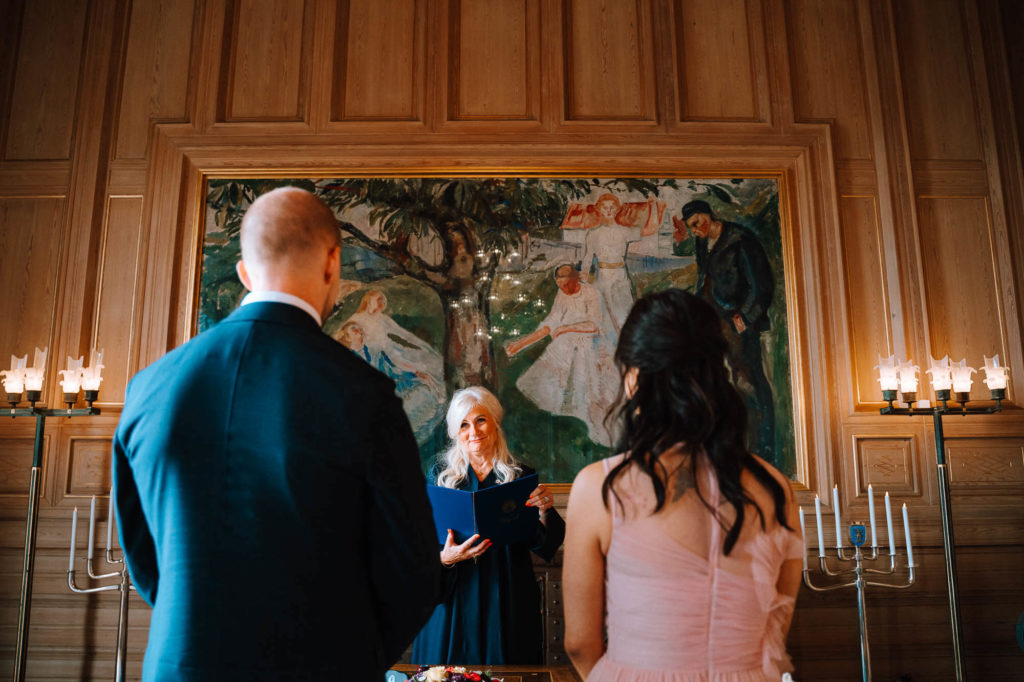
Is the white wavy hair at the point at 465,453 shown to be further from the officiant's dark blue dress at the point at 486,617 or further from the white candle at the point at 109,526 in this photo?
the white candle at the point at 109,526

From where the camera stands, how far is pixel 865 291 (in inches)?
208

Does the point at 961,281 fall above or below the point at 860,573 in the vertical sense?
above

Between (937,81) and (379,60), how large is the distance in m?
4.28

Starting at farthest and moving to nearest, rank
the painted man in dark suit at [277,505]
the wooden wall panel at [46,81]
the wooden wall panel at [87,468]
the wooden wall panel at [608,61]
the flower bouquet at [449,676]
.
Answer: the wooden wall panel at [608,61]
the wooden wall panel at [46,81]
the wooden wall panel at [87,468]
the flower bouquet at [449,676]
the painted man in dark suit at [277,505]

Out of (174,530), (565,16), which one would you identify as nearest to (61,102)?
(565,16)

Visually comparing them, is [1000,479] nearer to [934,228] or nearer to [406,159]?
[934,228]

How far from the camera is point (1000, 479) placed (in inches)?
196

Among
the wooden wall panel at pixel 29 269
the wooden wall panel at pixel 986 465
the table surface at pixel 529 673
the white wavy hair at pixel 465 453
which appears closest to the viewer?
the table surface at pixel 529 673

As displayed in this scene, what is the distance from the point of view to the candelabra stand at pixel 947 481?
4438 mm

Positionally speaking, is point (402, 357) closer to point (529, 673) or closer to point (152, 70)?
point (529, 673)

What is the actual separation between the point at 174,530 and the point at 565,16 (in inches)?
206

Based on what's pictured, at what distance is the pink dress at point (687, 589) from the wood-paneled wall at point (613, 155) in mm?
3557

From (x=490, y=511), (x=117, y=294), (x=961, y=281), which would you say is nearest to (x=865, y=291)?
(x=961, y=281)

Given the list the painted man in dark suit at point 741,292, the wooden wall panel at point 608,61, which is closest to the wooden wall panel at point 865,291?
the painted man in dark suit at point 741,292
